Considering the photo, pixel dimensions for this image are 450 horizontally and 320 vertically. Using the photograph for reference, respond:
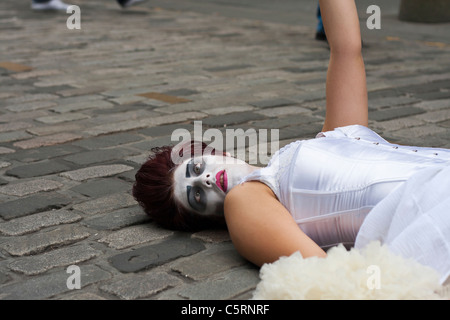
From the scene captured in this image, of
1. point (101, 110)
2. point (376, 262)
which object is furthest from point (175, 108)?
point (376, 262)

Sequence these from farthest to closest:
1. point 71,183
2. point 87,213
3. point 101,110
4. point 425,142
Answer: point 101,110, point 425,142, point 71,183, point 87,213

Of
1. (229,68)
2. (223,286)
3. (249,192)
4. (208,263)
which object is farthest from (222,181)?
(229,68)

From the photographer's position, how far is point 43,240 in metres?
2.72

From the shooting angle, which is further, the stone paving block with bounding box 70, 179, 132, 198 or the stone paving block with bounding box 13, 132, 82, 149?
the stone paving block with bounding box 13, 132, 82, 149

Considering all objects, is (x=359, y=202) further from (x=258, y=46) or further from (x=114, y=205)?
(x=258, y=46)

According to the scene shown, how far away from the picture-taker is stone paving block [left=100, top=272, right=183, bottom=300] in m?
2.27

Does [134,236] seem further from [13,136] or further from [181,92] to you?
[181,92]

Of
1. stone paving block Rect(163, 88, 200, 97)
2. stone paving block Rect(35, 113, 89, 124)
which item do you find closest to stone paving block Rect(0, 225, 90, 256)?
stone paving block Rect(35, 113, 89, 124)

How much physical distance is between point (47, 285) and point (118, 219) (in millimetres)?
653

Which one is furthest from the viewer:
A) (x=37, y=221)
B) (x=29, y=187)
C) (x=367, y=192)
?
(x=29, y=187)

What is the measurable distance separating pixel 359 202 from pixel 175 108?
8.61 ft

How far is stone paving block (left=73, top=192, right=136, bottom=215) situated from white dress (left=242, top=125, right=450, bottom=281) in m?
0.72

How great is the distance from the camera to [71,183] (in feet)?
11.1

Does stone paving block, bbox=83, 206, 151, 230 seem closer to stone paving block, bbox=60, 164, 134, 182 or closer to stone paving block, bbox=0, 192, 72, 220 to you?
stone paving block, bbox=0, 192, 72, 220
